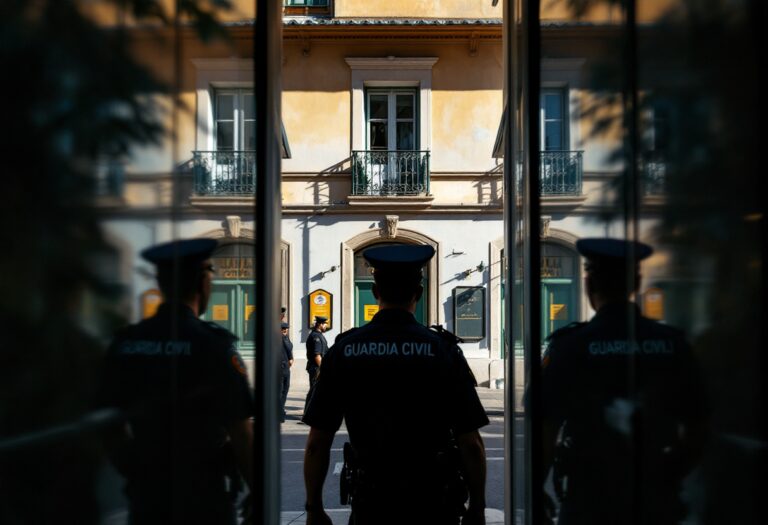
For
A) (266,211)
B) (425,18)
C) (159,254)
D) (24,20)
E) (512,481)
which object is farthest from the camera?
(425,18)

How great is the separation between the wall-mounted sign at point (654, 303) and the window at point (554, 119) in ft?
1.71

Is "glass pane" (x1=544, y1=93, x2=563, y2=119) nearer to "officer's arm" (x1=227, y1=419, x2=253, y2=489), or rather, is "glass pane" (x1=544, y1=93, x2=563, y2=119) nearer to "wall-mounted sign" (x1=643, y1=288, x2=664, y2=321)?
"wall-mounted sign" (x1=643, y1=288, x2=664, y2=321)

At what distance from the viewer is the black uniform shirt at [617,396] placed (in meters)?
1.96

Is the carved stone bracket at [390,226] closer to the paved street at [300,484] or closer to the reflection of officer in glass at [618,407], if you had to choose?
the paved street at [300,484]

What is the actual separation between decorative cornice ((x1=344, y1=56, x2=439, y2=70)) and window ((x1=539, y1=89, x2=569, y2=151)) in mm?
14776

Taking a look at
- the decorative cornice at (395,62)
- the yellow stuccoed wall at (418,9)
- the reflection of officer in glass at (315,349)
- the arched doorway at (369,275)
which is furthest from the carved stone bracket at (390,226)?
the reflection of officer in glass at (315,349)

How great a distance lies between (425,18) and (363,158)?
10.8ft

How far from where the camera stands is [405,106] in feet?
55.4

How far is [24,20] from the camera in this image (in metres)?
1.79

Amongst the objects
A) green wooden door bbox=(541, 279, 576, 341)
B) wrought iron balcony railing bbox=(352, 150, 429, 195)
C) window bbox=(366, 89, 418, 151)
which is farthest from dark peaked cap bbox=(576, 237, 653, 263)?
window bbox=(366, 89, 418, 151)

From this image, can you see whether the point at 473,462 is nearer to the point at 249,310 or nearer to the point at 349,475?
the point at 349,475

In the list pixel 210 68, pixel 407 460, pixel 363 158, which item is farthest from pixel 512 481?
pixel 363 158

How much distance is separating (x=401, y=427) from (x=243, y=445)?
35.4 inches

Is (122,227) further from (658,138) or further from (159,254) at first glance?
(658,138)
